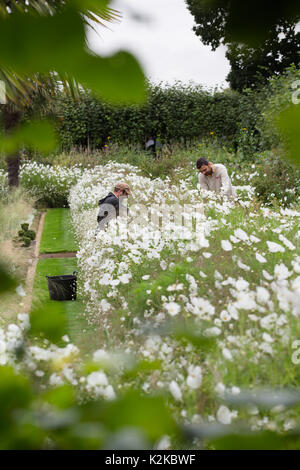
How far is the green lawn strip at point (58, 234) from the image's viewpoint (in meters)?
8.80

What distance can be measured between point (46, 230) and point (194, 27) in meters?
10.2

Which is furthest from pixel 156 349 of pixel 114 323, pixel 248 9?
pixel 248 9

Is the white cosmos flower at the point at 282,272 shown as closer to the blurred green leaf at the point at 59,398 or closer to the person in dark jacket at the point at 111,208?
the blurred green leaf at the point at 59,398

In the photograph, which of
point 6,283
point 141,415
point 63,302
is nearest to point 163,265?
point 63,302

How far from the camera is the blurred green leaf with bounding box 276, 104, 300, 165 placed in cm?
43

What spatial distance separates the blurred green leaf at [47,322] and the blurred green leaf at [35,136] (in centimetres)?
33

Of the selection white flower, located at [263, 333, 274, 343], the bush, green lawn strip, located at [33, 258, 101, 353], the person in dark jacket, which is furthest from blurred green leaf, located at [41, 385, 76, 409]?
the bush

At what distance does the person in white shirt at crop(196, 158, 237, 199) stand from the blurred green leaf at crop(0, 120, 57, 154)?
22.0 ft

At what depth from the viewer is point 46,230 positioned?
1043 centimetres

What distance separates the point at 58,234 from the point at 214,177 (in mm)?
4019

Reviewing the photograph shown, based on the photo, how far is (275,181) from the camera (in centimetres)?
884

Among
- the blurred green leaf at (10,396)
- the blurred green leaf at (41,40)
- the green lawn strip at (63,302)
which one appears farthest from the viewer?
the green lawn strip at (63,302)

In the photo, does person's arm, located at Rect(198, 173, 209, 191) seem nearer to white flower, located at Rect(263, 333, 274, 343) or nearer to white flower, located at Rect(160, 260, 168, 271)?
white flower, located at Rect(160, 260, 168, 271)

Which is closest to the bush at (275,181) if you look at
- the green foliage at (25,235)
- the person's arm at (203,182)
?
the person's arm at (203,182)
